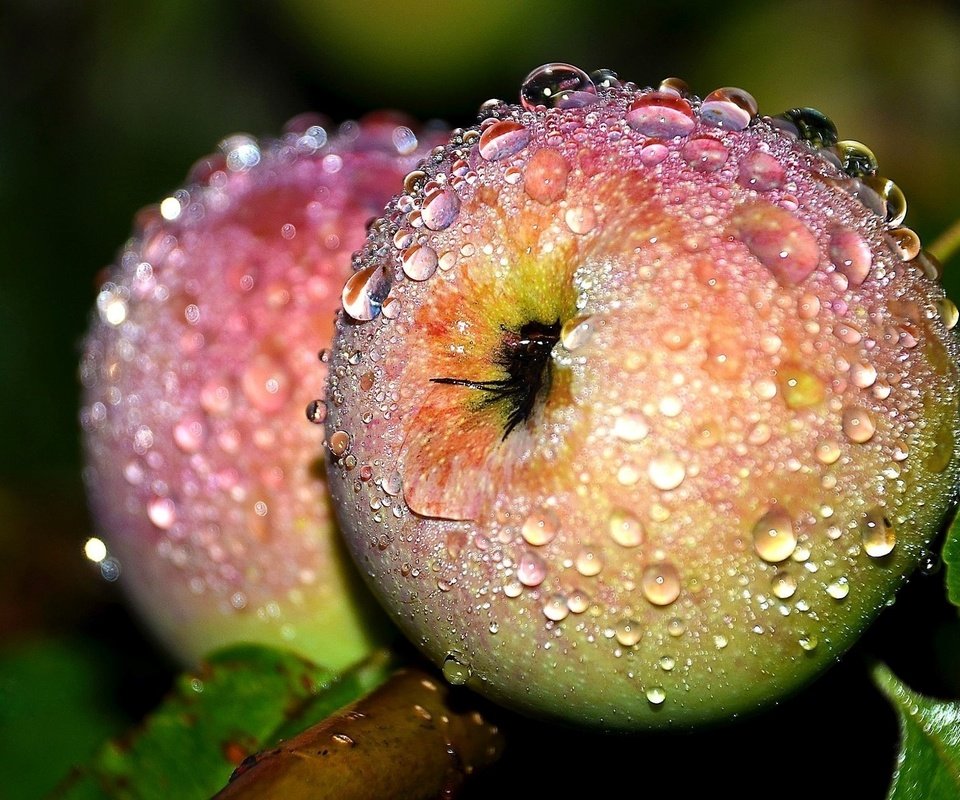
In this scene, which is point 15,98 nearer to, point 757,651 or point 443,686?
point 443,686

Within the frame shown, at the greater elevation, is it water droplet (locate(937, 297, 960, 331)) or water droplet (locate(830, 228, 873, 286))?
water droplet (locate(830, 228, 873, 286))

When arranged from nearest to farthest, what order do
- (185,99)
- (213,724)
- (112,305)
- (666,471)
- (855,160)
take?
(666,471), (855,160), (213,724), (112,305), (185,99)

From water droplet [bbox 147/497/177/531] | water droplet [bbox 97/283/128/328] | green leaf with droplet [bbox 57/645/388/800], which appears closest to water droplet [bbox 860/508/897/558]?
green leaf with droplet [bbox 57/645/388/800]

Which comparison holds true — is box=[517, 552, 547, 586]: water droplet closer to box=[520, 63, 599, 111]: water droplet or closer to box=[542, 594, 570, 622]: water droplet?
box=[542, 594, 570, 622]: water droplet

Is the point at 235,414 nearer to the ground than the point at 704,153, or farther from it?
nearer to the ground

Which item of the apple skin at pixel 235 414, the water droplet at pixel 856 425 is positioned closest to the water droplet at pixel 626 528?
the water droplet at pixel 856 425

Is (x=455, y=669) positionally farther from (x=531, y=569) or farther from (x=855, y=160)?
(x=855, y=160)

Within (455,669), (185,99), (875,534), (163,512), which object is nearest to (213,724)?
(163,512)
